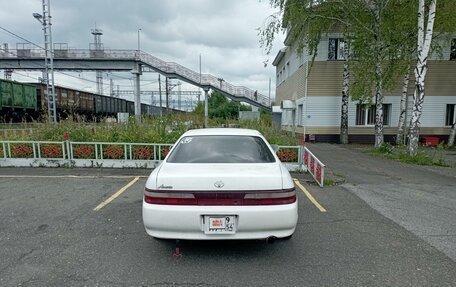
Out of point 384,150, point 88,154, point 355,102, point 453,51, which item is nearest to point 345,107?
point 355,102

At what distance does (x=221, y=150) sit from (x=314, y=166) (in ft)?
14.9

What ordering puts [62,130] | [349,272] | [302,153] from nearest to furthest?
[349,272]
[302,153]
[62,130]

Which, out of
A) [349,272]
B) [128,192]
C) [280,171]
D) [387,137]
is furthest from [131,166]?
[387,137]

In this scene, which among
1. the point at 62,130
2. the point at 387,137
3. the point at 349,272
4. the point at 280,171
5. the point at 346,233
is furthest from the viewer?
the point at 387,137

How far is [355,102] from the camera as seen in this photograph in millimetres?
17328

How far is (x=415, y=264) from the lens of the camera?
3148mm

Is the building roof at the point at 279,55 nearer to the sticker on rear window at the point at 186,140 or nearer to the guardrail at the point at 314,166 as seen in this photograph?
the guardrail at the point at 314,166

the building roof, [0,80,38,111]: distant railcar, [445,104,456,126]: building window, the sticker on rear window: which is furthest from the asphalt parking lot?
the building roof

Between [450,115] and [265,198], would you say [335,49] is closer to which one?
[450,115]

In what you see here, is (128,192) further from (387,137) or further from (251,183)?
(387,137)

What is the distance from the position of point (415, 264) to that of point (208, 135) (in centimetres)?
315

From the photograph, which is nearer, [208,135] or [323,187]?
[208,135]

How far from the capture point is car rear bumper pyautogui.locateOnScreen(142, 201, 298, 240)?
112 inches

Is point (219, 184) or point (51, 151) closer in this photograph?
point (219, 184)
